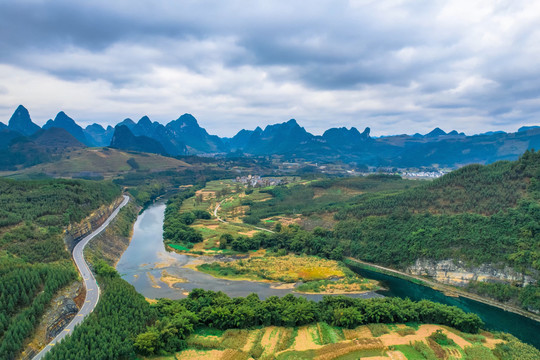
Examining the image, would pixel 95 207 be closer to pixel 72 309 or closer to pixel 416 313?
pixel 72 309

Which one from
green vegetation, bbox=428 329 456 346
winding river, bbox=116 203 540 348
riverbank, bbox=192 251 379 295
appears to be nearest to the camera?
green vegetation, bbox=428 329 456 346

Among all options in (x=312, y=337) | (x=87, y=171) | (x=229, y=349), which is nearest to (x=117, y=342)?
(x=229, y=349)

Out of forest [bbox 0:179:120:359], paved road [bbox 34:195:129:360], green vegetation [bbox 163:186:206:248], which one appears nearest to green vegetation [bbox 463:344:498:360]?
paved road [bbox 34:195:129:360]

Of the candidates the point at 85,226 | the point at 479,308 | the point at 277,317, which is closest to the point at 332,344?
the point at 277,317

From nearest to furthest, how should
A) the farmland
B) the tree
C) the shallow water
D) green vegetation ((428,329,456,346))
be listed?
the tree → green vegetation ((428,329,456,346)) → the shallow water → the farmland

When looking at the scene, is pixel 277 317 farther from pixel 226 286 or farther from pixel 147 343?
pixel 226 286

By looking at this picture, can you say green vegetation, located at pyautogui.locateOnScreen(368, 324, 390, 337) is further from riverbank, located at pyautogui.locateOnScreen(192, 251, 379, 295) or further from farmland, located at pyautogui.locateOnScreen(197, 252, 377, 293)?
farmland, located at pyautogui.locateOnScreen(197, 252, 377, 293)

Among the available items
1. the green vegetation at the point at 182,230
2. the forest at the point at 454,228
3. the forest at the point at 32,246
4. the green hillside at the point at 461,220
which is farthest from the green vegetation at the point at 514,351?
the green vegetation at the point at 182,230

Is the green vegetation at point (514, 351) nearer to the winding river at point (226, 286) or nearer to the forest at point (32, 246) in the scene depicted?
the winding river at point (226, 286)
